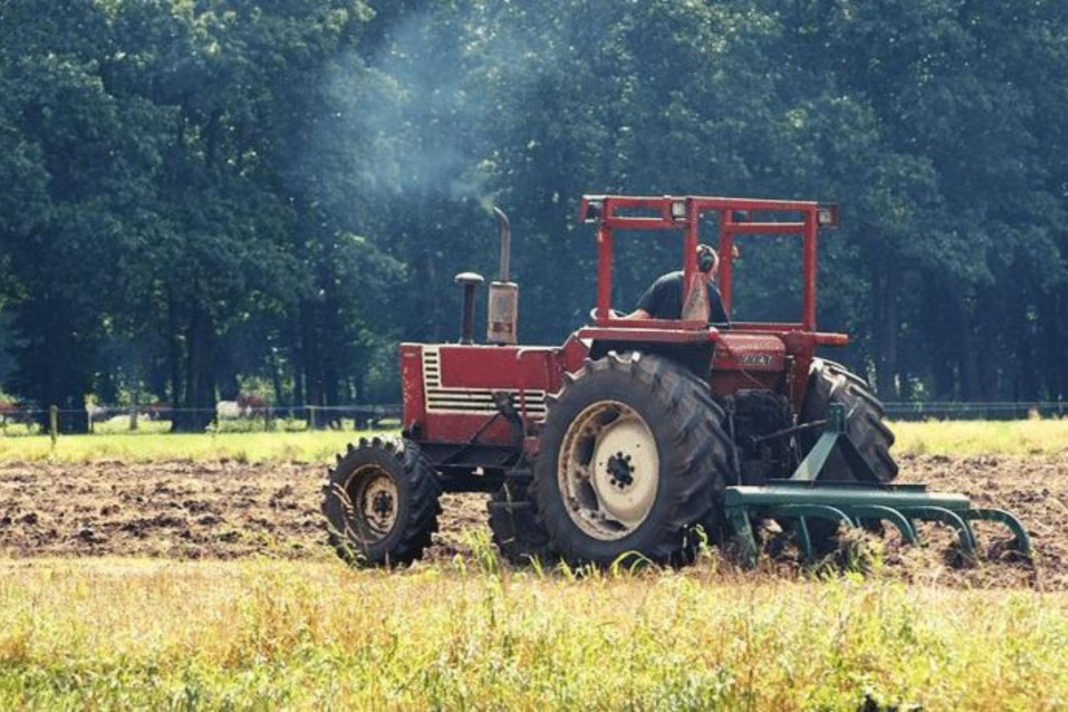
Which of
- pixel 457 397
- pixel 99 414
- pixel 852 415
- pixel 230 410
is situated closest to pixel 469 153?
pixel 99 414

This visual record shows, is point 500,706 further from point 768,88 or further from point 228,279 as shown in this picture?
point 768,88

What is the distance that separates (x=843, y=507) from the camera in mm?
15898

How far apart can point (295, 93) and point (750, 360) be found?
4081cm

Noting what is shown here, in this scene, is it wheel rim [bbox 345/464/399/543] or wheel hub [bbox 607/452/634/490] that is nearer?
wheel hub [bbox 607/452/634/490]

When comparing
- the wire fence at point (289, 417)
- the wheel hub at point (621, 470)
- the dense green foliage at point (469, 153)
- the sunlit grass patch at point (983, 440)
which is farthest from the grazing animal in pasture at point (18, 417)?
the wheel hub at point (621, 470)

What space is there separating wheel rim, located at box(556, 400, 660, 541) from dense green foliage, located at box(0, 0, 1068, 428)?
3512cm

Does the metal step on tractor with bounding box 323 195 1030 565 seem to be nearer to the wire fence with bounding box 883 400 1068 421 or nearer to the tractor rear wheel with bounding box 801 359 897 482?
the tractor rear wheel with bounding box 801 359 897 482

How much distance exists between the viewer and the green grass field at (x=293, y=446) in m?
33.3

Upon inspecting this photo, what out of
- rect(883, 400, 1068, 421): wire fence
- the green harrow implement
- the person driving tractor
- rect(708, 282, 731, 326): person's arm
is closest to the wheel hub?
the green harrow implement

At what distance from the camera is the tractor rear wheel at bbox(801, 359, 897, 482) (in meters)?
17.3

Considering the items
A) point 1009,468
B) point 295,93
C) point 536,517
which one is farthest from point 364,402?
point 536,517

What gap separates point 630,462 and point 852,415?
174 cm

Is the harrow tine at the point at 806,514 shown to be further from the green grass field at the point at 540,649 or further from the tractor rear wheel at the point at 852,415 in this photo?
the green grass field at the point at 540,649

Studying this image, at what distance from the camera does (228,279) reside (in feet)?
175
